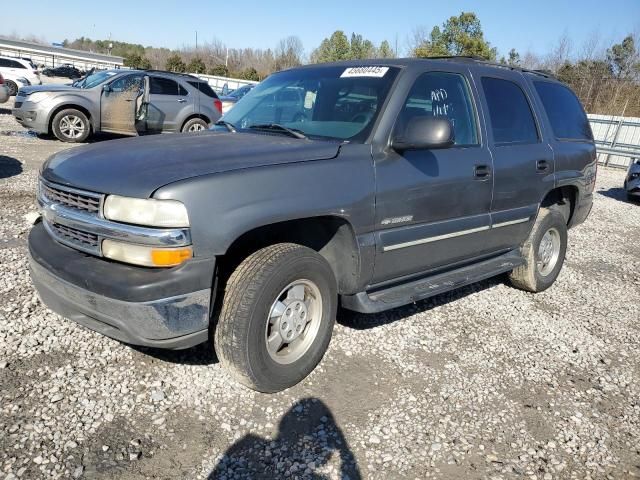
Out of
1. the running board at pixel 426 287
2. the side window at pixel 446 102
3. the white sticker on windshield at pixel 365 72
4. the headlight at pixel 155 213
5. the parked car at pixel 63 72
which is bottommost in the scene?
the parked car at pixel 63 72

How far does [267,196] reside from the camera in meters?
2.65

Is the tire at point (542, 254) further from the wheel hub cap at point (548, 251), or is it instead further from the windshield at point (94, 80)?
the windshield at point (94, 80)

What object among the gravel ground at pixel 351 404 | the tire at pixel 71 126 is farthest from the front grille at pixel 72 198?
the tire at pixel 71 126

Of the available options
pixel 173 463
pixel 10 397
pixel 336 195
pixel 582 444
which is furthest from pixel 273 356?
pixel 582 444

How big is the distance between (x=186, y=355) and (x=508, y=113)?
127 inches

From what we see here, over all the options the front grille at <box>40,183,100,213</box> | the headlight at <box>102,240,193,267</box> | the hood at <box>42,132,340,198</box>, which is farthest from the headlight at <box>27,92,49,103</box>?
the headlight at <box>102,240,193,267</box>

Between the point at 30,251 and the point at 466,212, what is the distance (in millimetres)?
2924

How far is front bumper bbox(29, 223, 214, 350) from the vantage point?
2.42 meters

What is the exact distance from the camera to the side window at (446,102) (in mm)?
3488

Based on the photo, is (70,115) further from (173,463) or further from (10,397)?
(173,463)

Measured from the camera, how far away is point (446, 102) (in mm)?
3775

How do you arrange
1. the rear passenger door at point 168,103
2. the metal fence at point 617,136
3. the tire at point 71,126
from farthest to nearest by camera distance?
the metal fence at point 617,136 → the rear passenger door at point 168,103 → the tire at point 71,126

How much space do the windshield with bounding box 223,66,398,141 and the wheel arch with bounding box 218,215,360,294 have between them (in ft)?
1.97

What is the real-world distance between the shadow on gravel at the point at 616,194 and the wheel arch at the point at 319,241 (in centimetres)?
1057
